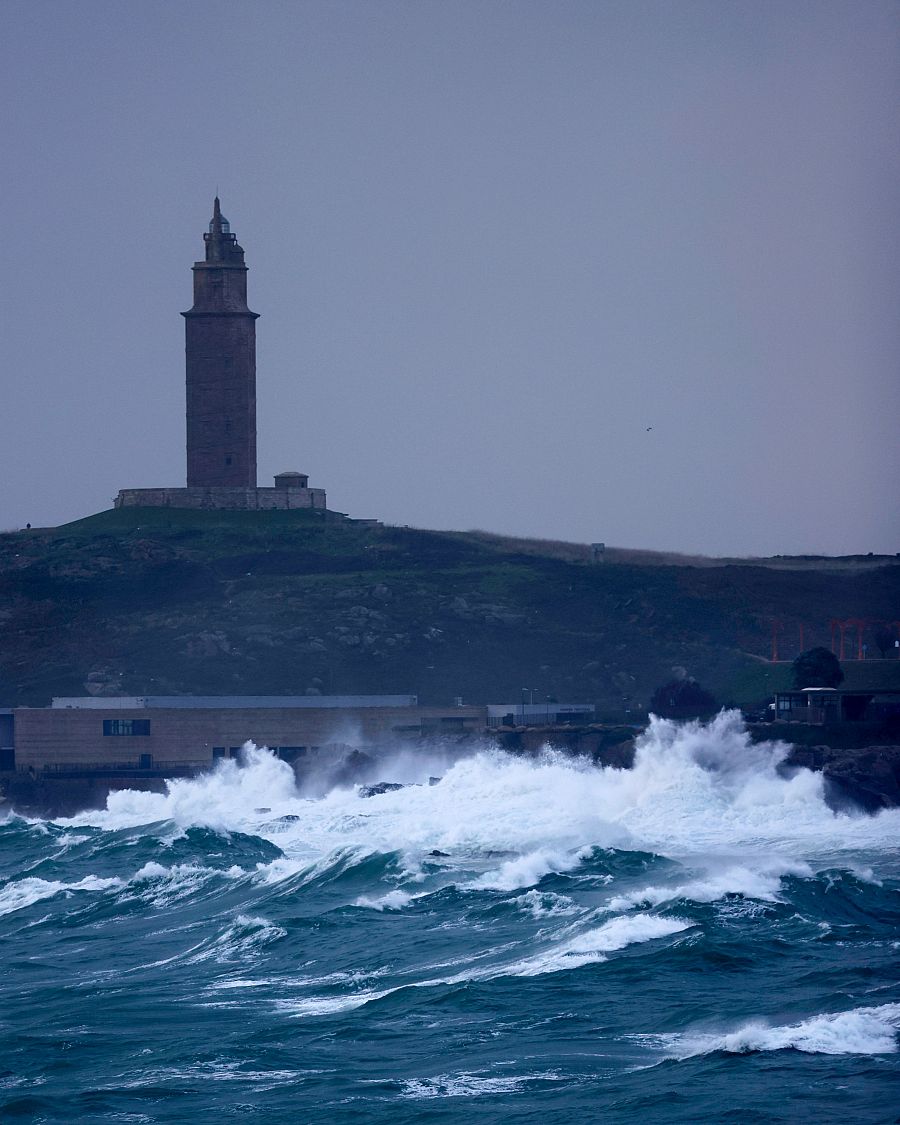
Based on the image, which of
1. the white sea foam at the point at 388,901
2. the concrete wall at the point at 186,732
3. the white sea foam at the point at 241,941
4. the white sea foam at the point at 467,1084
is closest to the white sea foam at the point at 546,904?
the white sea foam at the point at 388,901

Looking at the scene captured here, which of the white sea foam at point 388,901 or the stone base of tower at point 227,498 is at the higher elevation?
the stone base of tower at point 227,498

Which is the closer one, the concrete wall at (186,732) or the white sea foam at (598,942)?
the white sea foam at (598,942)

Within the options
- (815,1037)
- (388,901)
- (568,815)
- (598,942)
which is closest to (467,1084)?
(815,1037)

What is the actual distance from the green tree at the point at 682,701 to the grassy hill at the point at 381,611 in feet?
16.0

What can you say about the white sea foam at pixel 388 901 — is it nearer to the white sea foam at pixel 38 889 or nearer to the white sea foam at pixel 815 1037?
the white sea foam at pixel 38 889

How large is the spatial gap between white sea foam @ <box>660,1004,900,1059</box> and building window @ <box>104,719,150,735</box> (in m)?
63.5

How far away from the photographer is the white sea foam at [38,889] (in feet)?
153

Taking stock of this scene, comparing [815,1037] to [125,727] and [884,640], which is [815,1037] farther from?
[125,727]

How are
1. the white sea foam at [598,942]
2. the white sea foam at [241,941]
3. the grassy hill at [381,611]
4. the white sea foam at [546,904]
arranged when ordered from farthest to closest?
the grassy hill at [381,611] → the white sea foam at [546,904] → the white sea foam at [241,941] → the white sea foam at [598,942]

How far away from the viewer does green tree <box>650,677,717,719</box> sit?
83.1 metres

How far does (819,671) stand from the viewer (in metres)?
79.6

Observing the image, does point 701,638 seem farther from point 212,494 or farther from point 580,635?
point 212,494

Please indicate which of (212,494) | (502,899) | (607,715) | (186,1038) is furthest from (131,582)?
(186,1038)

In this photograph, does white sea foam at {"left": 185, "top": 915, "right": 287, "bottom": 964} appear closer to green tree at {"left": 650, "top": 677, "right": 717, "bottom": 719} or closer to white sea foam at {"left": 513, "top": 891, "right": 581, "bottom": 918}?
white sea foam at {"left": 513, "top": 891, "right": 581, "bottom": 918}
